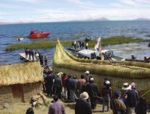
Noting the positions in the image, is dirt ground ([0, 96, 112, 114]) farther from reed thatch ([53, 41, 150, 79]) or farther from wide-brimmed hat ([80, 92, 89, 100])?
wide-brimmed hat ([80, 92, 89, 100])

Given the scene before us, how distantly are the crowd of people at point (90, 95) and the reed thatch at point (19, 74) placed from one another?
4.30 feet

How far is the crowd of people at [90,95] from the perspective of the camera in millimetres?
14070

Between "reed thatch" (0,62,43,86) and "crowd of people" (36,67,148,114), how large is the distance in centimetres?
131

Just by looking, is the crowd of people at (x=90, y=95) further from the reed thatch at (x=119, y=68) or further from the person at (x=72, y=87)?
the reed thatch at (x=119, y=68)

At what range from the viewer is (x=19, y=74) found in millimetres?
21328

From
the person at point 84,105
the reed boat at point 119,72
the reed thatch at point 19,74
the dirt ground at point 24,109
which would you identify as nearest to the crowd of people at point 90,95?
Result: the person at point 84,105

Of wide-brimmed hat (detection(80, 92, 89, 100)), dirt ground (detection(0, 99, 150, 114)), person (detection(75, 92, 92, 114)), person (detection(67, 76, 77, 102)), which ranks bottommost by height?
dirt ground (detection(0, 99, 150, 114))

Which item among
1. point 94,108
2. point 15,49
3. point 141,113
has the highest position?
point 141,113

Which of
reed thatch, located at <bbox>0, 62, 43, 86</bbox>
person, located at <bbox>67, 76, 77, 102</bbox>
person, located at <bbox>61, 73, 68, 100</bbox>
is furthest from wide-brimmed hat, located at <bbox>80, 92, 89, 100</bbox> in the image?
person, located at <bbox>61, 73, 68, 100</bbox>

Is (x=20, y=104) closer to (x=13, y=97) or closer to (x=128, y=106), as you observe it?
(x=13, y=97)

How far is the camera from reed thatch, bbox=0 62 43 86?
A: 21016 millimetres

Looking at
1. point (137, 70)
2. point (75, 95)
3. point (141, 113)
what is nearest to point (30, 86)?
Answer: point (75, 95)

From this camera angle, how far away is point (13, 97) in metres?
21.4

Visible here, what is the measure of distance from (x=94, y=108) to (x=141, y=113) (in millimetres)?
5390
